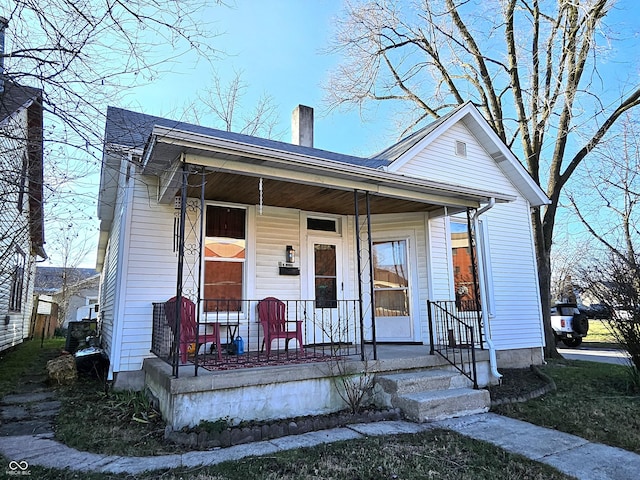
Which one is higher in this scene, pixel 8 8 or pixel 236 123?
pixel 236 123

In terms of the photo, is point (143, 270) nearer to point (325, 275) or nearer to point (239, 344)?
point (239, 344)

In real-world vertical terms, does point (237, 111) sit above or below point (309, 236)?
above

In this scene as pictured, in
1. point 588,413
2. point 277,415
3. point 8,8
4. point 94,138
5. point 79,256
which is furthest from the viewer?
point 79,256

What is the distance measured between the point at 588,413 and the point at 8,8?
23.8 feet

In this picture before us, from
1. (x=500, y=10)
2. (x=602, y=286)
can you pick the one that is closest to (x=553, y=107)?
(x=500, y=10)

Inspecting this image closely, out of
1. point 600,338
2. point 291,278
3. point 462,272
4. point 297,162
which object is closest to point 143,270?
point 291,278

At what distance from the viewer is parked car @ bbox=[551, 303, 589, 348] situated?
1340 cm

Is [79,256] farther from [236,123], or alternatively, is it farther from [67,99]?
[67,99]

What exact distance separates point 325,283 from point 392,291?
133 centimetres

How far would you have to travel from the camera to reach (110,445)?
378 centimetres

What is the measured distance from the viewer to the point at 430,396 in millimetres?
4871

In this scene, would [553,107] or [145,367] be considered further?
[553,107]

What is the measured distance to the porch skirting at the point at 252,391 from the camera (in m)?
4.06

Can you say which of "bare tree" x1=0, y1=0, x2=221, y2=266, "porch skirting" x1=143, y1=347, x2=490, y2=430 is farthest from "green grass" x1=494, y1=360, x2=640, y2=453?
"bare tree" x1=0, y1=0, x2=221, y2=266
